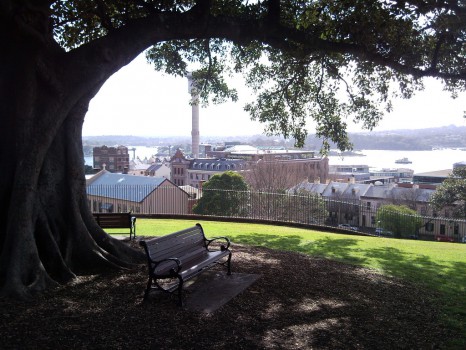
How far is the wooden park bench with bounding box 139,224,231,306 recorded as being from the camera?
568 centimetres

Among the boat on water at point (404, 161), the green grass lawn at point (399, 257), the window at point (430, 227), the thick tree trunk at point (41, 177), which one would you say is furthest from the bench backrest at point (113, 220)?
the boat on water at point (404, 161)

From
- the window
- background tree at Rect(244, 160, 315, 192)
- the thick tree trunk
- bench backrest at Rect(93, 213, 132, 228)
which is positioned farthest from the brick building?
the thick tree trunk

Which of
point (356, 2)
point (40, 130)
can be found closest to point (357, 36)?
point (356, 2)

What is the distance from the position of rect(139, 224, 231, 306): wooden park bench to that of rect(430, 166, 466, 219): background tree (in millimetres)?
24912

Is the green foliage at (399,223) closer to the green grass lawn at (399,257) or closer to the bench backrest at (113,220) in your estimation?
the green grass lawn at (399,257)

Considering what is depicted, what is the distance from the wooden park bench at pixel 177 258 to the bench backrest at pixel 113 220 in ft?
15.0

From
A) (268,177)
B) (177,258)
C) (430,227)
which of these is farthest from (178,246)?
(268,177)

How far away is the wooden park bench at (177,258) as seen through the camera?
5684 millimetres

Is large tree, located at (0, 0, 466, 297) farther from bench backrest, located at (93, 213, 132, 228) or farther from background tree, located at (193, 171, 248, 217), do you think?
background tree, located at (193, 171, 248, 217)

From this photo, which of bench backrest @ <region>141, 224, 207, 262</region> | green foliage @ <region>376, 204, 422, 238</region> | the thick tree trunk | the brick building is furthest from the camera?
the brick building

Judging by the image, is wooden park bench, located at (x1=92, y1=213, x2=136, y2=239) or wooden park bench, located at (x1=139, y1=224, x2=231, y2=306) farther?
wooden park bench, located at (x1=92, y1=213, x2=136, y2=239)

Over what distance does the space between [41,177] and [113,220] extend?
4.31 metres

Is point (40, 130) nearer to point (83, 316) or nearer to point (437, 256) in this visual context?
point (83, 316)

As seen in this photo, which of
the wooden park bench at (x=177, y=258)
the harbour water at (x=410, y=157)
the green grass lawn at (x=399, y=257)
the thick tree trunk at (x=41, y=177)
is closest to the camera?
the wooden park bench at (x=177, y=258)
